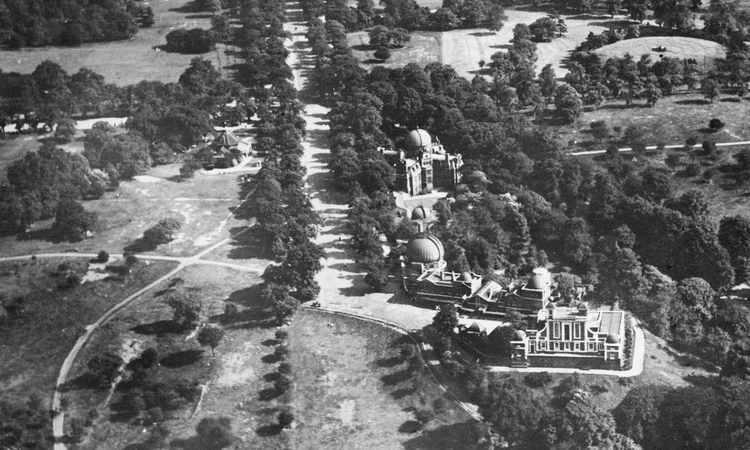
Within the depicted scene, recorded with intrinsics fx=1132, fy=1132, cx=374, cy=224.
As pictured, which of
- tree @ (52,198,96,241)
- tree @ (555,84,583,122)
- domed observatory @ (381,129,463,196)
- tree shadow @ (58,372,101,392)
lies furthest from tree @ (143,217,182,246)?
tree @ (555,84,583,122)

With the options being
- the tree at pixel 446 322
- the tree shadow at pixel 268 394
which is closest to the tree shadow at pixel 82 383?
the tree shadow at pixel 268 394

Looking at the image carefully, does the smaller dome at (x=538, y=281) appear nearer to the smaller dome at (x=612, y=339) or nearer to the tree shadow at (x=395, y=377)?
the smaller dome at (x=612, y=339)

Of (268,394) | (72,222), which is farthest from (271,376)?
(72,222)

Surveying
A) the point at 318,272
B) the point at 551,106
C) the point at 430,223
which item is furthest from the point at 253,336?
the point at 551,106

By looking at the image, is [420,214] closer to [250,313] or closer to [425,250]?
[425,250]

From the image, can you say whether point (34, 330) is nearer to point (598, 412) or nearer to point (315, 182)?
point (315, 182)

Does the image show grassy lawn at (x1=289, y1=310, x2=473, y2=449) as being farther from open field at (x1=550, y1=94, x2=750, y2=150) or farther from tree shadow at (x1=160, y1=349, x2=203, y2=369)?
open field at (x1=550, y1=94, x2=750, y2=150)
